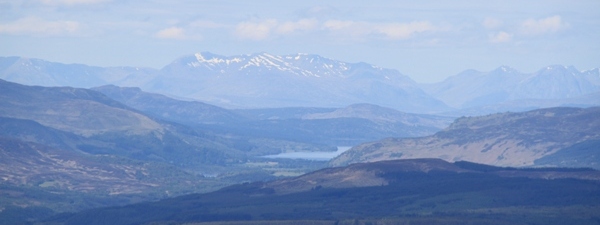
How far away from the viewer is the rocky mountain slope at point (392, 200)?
15350cm

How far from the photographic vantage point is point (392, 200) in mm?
173375

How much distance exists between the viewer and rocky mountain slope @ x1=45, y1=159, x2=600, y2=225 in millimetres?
153500

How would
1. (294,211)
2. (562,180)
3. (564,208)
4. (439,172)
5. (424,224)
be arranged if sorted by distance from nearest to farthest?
(424,224)
(564,208)
(294,211)
(562,180)
(439,172)

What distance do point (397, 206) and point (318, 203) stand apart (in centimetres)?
1133

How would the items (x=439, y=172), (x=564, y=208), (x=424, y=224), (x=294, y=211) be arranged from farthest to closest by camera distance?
1. (x=439, y=172)
2. (x=294, y=211)
3. (x=564, y=208)
4. (x=424, y=224)

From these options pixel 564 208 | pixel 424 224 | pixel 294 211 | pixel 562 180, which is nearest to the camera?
pixel 424 224

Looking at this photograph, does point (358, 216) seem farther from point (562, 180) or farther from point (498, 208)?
point (562, 180)

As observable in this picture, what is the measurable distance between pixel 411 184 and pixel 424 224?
41.5 metres

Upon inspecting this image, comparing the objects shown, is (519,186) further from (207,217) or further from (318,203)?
(207,217)

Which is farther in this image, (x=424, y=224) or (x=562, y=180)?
(x=562, y=180)

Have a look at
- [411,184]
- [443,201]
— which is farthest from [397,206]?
[411,184]

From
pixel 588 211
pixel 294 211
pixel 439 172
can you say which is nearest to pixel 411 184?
pixel 439 172

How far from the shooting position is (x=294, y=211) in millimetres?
166875

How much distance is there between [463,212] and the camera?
→ 518 feet
